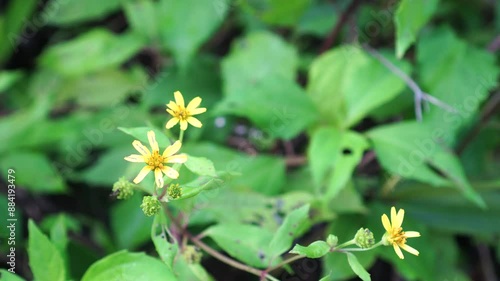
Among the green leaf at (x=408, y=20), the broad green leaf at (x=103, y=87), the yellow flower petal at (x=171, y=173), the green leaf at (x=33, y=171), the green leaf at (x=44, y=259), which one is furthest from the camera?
the broad green leaf at (x=103, y=87)

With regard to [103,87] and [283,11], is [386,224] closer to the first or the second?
[283,11]

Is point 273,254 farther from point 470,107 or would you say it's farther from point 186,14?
point 186,14

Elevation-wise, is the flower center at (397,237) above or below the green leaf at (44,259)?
above

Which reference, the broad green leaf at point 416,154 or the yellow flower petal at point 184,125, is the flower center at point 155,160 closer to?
the yellow flower petal at point 184,125

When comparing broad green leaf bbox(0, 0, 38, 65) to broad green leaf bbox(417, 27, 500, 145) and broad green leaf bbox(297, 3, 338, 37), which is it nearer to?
broad green leaf bbox(297, 3, 338, 37)

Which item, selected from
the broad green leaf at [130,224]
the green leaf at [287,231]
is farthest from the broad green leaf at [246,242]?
the broad green leaf at [130,224]

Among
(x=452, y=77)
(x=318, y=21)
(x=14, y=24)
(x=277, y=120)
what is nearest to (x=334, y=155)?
(x=277, y=120)

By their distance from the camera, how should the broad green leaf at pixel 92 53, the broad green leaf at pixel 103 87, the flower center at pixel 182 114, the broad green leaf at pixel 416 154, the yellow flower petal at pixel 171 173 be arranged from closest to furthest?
the yellow flower petal at pixel 171 173, the flower center at pixel 182 114, the broad green leaf at pixel 416 154, the broad green leaf at pixel 92 53, the broad green leaf at pixel 103 87
